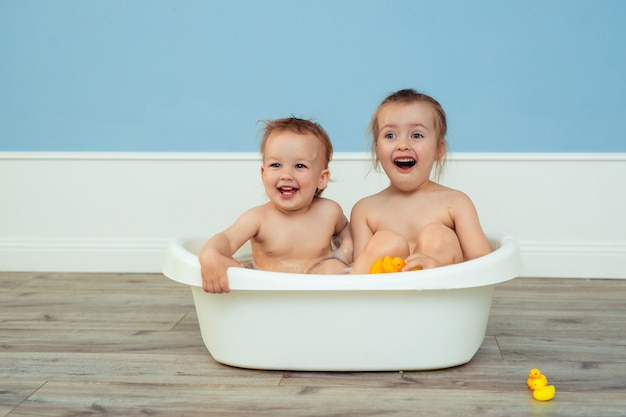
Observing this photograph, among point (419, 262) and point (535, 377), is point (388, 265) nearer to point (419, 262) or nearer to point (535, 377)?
point (419, 262)

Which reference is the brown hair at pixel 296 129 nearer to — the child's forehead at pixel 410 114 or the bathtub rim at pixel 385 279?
the child's forehead at pixel 410 114

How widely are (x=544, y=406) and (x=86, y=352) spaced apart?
0.86 m

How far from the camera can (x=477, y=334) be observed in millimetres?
1356

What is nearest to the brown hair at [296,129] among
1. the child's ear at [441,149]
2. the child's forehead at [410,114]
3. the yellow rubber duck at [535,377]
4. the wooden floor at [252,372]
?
the child's forehead at [410,114]

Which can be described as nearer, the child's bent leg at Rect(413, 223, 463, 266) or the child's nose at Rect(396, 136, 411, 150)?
the child's bent leg at Rect(413, 223, 463, 266)

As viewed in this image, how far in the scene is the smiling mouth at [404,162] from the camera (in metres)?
1.54

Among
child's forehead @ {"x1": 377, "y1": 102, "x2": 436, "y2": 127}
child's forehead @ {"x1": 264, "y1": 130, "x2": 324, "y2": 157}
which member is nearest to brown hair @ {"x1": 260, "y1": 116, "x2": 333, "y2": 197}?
child's forehead @ {"x1": 264, "y1": 130, "x2": 324, "y2": 157}

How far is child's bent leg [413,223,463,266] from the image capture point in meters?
1.40

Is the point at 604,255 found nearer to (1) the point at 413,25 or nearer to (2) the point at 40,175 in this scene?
(1) the point at 413,25

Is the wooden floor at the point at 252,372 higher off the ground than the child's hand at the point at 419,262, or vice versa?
the child's hand at the point at 419,262

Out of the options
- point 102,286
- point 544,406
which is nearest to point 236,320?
point 544,406

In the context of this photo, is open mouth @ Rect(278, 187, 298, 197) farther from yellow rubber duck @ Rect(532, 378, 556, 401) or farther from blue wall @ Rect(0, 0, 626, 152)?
blue wall @ Rect(0, 0, 626, 152)

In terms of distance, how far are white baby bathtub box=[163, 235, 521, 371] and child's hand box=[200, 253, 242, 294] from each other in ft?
0.04

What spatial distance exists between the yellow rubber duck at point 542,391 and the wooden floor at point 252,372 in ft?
0.05
